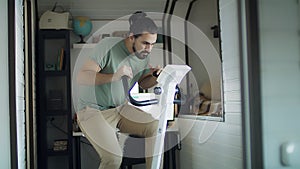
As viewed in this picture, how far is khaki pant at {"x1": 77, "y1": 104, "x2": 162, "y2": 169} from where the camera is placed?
3.11 m

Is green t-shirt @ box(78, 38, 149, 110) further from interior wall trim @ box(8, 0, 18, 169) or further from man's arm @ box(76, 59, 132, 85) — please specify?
interior wall trim @ box(8, 0, 18, 169)

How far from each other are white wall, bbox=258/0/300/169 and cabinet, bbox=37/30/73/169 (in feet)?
8.31

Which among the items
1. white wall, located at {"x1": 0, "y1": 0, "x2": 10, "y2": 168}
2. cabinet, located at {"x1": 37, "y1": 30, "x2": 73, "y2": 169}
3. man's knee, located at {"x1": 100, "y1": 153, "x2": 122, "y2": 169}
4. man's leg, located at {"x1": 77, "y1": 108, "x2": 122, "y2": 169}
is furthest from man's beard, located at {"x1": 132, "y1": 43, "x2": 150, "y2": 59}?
white wall, located at {"x1": 0, "y1": 0, "x2": 10, "y2": 168}

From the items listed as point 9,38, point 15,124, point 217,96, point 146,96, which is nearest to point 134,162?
point 146,96

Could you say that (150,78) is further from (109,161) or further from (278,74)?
(278,74)

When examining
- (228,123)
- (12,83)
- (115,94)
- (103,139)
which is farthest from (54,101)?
(228,123)

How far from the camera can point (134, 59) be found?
→ 3.44m

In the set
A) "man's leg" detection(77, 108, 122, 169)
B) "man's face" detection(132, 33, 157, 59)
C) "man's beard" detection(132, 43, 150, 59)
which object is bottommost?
"man's leg" detection(77, 108, 122, 169)

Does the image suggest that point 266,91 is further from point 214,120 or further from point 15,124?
point 15,124

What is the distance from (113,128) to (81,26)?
1.70 m

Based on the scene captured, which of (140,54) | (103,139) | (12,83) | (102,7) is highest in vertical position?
(102,7)

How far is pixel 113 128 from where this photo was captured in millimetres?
3221

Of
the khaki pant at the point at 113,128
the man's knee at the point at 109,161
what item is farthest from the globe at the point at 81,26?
the man's knee at the point at 109,161

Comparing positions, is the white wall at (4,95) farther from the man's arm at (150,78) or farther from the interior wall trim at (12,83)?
the man's arm at (150,78)
